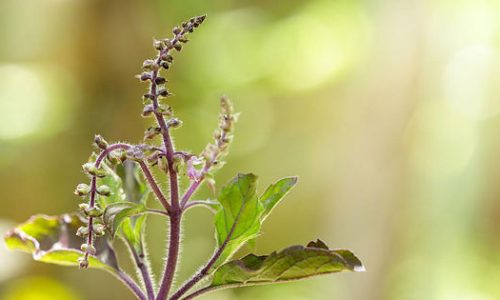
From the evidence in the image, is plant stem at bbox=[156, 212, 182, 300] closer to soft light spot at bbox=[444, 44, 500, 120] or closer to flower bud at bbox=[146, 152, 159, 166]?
flower bud at bbox=[146, 152, 159, 166]

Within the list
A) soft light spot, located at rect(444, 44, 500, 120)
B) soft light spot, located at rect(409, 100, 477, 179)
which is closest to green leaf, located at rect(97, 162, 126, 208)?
soft light spot, located at rect(409, 100, 477, 179)

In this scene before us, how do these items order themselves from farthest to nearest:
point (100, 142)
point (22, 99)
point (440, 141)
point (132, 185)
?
point (22, 99) < point (440, 141) < point (132, 185) < point (100, 142)

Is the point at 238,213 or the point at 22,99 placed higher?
the point at 22,99

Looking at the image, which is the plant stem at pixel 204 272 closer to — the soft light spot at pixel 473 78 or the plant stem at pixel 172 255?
the plant stem at pixel 172 255

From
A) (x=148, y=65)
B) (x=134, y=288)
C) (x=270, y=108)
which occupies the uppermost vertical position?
(x=270, y=108)

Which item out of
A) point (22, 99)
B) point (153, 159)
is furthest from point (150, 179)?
point (22, 99)

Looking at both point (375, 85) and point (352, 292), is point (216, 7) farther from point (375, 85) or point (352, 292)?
point (352, 292)

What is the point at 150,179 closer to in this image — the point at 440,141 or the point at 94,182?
the point at 94,182

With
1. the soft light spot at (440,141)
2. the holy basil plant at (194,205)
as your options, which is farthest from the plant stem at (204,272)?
the soft light spot at (440,141)
